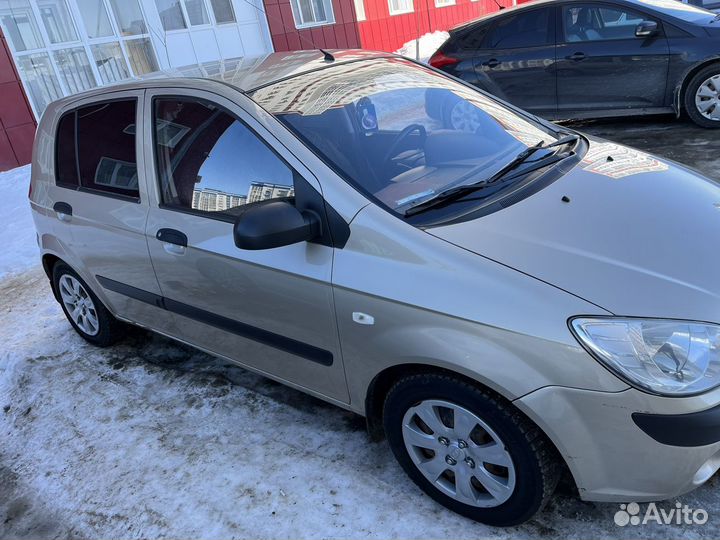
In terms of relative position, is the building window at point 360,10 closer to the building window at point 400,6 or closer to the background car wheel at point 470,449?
the building window at point 400,6

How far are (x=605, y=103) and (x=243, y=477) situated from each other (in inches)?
224

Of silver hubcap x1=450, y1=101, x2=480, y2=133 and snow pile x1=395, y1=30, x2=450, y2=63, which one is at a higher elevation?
silver hubcap x1=450, y1=101, x2=480, y2=133

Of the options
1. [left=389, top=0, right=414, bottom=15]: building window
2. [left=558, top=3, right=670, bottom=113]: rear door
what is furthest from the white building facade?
[left=389, top=0, right=414, bottom=15]: building window

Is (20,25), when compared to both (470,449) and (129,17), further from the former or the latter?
(470,449)

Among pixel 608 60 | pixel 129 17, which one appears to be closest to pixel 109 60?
pixel 129 17

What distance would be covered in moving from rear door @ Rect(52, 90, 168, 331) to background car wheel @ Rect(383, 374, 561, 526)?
5.17 ft

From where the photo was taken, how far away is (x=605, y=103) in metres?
6.56

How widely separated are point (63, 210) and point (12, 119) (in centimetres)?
589

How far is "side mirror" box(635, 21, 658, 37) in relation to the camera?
6.18 m

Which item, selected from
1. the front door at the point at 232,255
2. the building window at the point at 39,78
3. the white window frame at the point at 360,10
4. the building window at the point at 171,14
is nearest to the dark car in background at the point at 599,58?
the front door at the point at 232,255

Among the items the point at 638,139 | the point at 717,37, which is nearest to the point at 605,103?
the point at 638,139

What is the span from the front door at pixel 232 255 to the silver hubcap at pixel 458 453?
391 millimetres

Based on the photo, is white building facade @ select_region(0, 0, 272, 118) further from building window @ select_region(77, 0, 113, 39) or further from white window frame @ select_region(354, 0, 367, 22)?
white window frame @ select_region(354, 0, 367, 22)

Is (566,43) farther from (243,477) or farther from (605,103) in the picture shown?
(243,477)
